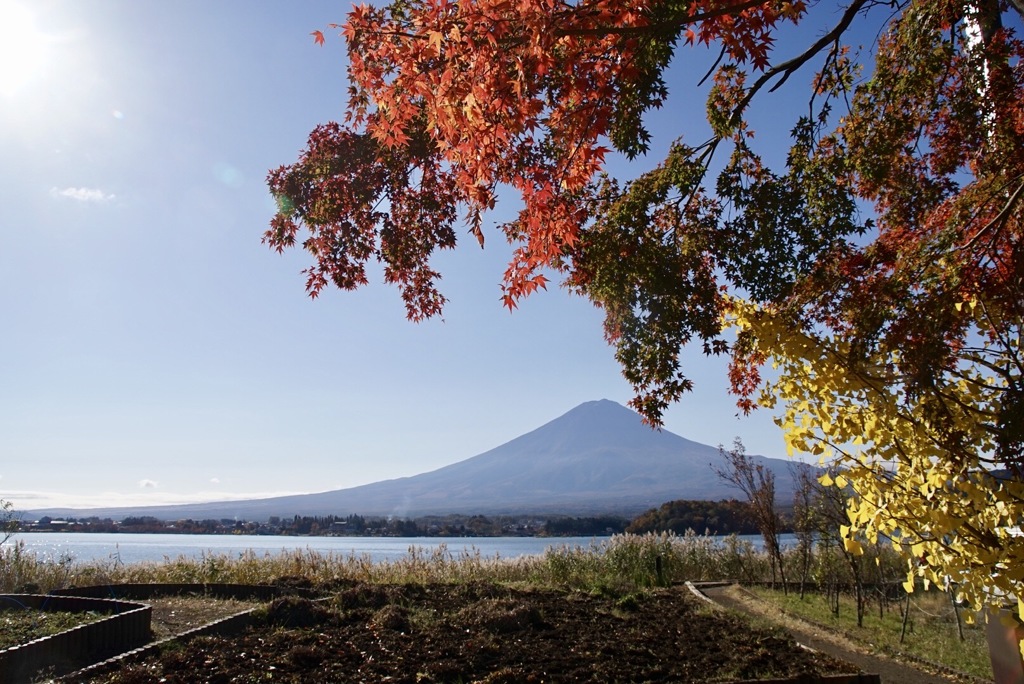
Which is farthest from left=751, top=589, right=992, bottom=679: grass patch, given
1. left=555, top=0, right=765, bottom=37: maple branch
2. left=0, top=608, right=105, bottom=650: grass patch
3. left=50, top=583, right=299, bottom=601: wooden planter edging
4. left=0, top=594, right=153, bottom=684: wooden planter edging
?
left=0, top=608, right=105, bottom=650: grass patch

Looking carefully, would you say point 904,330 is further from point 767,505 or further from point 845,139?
point 767,505

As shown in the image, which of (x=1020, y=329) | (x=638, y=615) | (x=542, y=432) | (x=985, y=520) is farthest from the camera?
(x=542, y=432)

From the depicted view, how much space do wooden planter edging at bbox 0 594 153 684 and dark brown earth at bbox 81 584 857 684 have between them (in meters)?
0.81

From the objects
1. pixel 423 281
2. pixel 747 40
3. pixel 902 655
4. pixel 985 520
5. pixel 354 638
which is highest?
pixel 747 40

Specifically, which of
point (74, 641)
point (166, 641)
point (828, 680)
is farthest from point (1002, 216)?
point (74, 641)

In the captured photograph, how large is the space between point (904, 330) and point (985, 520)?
A: 44.9 inches

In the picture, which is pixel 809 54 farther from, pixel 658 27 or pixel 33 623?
pixel 33 623

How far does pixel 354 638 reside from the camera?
6.83 m

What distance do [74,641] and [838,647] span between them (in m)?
7.59

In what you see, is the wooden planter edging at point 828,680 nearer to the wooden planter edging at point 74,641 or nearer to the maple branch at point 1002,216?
the maple branch at point 1002,216

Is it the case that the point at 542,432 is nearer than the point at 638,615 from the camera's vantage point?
No

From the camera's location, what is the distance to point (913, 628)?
8945mm

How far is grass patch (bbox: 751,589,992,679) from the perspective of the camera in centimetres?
705

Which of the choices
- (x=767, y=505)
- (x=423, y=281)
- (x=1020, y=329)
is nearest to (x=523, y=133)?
(x=423, y=281)
